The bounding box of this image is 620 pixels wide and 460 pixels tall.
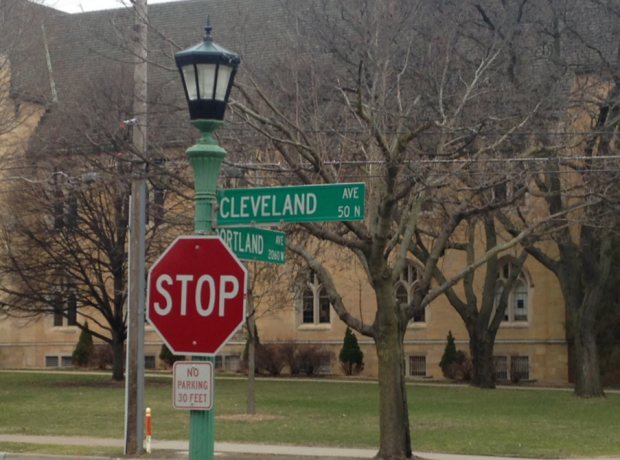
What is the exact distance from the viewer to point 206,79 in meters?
6.57

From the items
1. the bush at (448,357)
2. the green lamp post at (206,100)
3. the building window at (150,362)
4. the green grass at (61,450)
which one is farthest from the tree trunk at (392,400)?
the building window at (150,362)

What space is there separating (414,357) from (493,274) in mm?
7651

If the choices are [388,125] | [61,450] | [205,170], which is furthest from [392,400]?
[205,170]

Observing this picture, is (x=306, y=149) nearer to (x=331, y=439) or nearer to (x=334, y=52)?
(x=334, y=52)

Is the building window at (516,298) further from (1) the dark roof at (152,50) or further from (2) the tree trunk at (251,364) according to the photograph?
(2) the tree trunk at (251,364)

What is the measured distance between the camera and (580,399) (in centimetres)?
2672

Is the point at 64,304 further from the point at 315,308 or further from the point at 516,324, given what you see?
the point at 516,324

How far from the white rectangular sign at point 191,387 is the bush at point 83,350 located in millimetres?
36465

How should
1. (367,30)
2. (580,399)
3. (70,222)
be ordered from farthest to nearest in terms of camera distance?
(70,222), (580,399), (367,30)

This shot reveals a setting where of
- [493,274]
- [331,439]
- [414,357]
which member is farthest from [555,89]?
[414,357]

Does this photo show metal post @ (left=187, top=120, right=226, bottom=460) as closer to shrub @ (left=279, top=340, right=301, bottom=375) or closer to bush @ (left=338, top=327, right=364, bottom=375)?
bush @ (left=338, top=327, right=364, bottom=375)

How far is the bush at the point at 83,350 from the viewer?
41.3 m

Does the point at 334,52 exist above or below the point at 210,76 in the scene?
above

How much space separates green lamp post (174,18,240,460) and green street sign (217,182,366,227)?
334mm
